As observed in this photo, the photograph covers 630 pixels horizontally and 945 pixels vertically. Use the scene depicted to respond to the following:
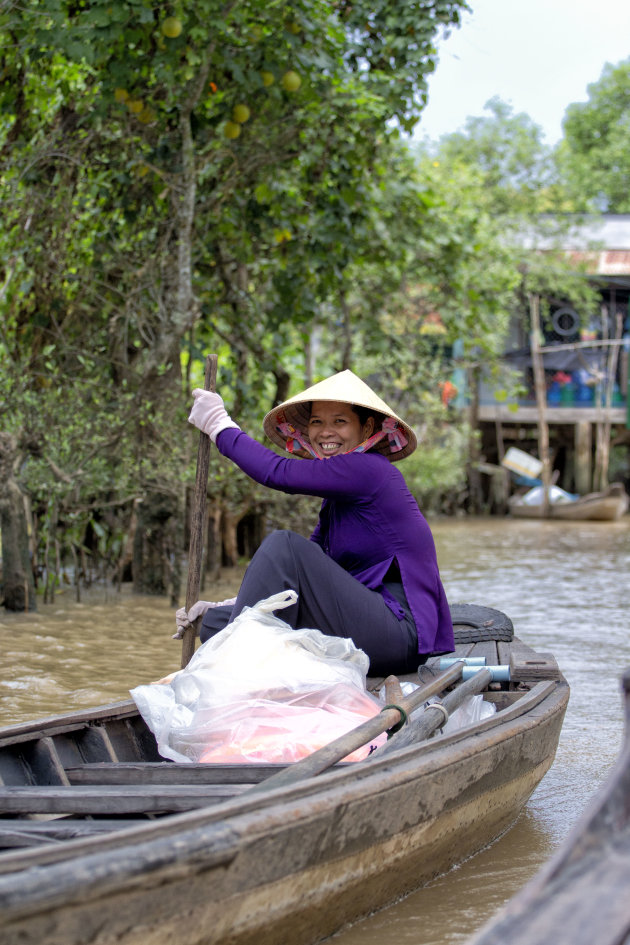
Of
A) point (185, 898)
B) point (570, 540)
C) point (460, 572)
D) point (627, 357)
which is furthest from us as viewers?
point (627, 357)

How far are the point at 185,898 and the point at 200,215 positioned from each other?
237 inches

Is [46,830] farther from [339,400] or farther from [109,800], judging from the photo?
[339,400]

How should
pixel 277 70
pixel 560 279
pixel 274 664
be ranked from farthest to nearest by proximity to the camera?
1. pixel 560 279
2. pixel 277 70
3. pixel 274 664

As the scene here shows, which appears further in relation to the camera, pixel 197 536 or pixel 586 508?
pixel 586 508

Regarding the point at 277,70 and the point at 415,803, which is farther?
the point at 277,70

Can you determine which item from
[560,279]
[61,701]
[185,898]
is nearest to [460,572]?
[61,701]

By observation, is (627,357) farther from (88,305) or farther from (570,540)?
(88,305)

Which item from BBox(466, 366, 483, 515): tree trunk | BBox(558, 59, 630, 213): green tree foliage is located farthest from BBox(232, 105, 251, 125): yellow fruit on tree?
BBox(558, 59, 630, 213): green tree foliage

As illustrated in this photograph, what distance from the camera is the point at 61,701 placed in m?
4.47

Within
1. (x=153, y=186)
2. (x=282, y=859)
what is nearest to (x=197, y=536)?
(x=282, y=859)

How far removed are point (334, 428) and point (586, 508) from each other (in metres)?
15.3

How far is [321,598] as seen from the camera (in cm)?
319

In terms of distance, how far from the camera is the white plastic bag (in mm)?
2695

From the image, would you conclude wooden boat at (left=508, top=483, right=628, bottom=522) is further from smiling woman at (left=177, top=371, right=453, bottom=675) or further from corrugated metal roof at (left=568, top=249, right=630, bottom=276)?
smiling woman at (left=177, top=371, right=453, bottom=675)
